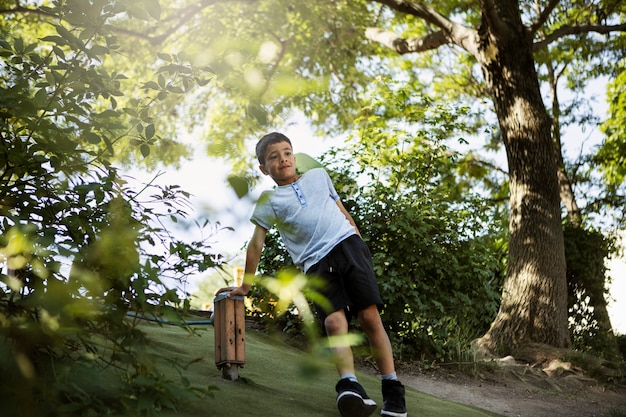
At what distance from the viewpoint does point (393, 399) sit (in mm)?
3822

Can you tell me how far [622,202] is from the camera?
15055 millimetres

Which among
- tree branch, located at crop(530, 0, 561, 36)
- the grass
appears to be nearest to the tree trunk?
tree branch, located at crop(530, 0, 561, 36)

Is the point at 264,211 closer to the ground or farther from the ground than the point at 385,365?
farther from the ground

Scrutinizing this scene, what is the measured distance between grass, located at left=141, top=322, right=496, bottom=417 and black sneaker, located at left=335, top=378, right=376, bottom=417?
0.10 metres

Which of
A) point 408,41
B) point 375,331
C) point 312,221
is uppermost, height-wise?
point 408,41

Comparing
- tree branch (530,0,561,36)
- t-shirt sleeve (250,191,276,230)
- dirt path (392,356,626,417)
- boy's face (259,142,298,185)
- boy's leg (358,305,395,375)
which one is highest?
tree branch (530,0,561,36)

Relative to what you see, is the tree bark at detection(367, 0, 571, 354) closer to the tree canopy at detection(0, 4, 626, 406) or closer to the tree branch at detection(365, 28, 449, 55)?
the tree canopy at detection(0, 4, 626, 406)

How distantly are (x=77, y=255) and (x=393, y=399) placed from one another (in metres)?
2.36

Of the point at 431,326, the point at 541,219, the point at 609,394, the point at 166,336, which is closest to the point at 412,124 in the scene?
the point at 541,219

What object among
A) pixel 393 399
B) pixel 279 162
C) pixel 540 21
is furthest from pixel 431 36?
pixel 393 399

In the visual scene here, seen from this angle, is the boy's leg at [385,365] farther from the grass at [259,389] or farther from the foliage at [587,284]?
the foliage at [587,284]

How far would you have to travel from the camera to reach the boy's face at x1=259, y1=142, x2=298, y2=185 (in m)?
3.73

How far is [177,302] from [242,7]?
1133cm

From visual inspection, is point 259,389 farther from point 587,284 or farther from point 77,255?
point 587,284
